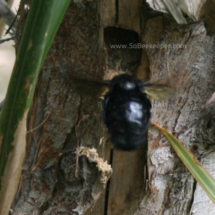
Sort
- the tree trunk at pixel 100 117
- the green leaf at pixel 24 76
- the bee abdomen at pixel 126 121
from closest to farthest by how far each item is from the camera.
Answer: the green leaf at pixel 24 76
the bee abdomen at pixel 126 121
the tree trunk at pixel 100 117

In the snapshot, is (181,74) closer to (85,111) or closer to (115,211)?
(85,111)

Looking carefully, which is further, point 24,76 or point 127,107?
point 127,107

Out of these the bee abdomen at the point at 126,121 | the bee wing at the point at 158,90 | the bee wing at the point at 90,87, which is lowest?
A: the bee abdomen at the point at 126,121

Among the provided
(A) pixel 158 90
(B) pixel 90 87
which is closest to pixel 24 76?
(B) pixel 90 87

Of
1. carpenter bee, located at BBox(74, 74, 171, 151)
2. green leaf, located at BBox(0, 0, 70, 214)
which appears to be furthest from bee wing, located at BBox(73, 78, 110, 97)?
green leaf, located at BBox(0, 0, 70, 214)

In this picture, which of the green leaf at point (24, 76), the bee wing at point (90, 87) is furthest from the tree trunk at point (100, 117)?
the green leaf at point (24, 76)

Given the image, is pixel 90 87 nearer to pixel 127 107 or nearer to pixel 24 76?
pixel 127 107

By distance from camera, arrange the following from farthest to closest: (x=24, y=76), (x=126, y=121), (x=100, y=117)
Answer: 1. (x=100, y=117)
2. (x=126, y=121)
3. (x=24, y=76)

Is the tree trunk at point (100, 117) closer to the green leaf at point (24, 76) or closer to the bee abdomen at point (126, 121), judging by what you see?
the bee abdomen at point (126, 121)
